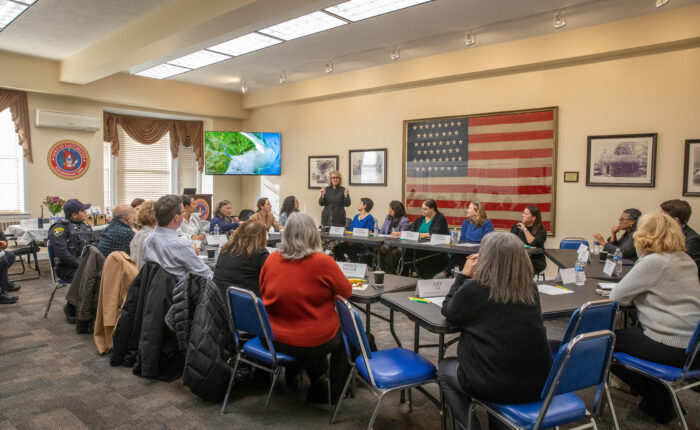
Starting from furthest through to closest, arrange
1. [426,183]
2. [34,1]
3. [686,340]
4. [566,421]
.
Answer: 1. [426,183]
2. [34,1]
3. [686,340]
4. [566,421]

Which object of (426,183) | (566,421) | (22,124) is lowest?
(566,421)

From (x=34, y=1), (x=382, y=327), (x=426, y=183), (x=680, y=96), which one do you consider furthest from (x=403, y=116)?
(x=34, y=1)

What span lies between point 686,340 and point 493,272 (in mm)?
1265

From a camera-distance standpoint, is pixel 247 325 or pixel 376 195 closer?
pixel 247 325

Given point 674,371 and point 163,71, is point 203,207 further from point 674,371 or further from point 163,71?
point 674,371

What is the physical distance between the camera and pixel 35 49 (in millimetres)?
6820

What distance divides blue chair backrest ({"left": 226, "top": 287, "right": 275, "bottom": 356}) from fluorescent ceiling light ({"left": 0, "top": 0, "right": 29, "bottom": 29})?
4742mm

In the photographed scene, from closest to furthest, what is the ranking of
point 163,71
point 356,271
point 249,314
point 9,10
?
point 249,314 < point 356,271 < point 9,10 < point 163,71

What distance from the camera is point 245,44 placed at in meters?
6.32

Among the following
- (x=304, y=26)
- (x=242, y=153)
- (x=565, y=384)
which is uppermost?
(x=304, y=26)

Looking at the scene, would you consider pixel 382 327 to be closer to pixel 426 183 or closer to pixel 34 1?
pixel 426 183

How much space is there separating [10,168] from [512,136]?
8063 mm

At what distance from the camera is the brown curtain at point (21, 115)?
292 inches

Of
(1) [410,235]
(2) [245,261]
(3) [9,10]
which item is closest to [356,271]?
(2) [245,261]
